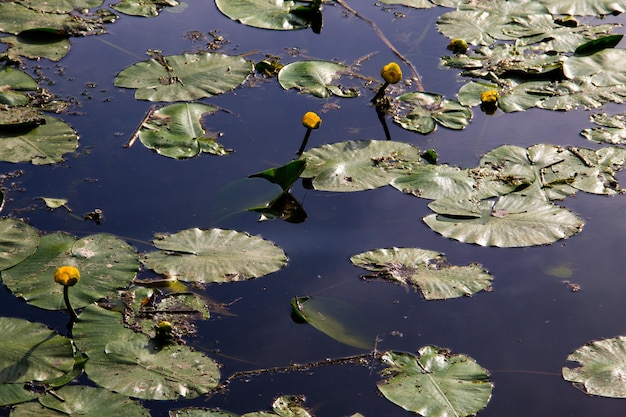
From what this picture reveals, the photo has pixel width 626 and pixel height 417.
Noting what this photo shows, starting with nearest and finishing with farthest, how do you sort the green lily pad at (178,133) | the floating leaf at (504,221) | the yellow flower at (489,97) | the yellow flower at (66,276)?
1. the yellow flower at (66,276)
2. the floating leaf at (504,221)
3. the green lily pad at (178,133)
4. the yellow flower at (489,97)

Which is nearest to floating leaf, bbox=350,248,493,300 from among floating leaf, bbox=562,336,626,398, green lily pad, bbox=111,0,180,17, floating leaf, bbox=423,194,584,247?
floating leaf, bbox=423,194,584,247

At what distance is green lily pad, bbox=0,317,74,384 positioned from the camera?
2324mm

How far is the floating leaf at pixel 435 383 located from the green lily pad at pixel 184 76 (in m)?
1.85

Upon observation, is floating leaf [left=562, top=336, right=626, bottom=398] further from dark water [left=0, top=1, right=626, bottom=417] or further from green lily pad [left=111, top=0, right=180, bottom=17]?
green lily pad [left=111, top=0, right=180, bottom=17]

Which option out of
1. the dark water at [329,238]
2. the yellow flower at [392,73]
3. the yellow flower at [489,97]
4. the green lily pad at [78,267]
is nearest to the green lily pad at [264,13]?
the dark water at [329,238]

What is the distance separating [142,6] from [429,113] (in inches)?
75.8

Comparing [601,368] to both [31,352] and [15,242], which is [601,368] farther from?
[15,242]

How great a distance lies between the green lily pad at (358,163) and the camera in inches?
130

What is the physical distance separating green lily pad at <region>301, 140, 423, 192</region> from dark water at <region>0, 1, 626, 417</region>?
0.06m

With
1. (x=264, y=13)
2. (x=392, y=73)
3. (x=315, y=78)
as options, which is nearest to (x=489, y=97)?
(x=392, y=73)

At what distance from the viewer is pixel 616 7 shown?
479cm

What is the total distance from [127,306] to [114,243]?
0.32m

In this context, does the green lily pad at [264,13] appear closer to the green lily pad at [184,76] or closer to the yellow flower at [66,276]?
the green lily pad at [184,76]

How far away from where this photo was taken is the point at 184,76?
3916mm
